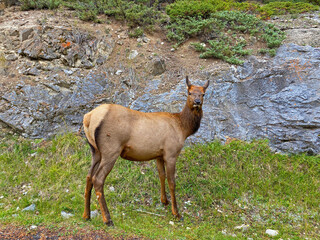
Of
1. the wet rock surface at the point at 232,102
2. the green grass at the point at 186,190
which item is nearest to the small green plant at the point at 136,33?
the wet rock surface at the point at 232,102

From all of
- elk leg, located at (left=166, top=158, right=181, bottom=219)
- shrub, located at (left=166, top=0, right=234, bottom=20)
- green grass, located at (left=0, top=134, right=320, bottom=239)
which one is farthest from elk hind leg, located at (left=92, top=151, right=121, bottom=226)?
shrub, located at (left=166, top=0, right=234, bottom=20)

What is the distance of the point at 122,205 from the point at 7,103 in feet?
16.8

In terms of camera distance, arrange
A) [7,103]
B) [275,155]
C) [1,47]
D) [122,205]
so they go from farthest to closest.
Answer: [1,47]
[7,103]
[275,155]
[122,205]

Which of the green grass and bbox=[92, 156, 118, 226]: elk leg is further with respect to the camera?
the green grass

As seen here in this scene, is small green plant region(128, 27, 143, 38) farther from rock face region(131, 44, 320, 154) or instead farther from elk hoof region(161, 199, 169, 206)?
elk hoof region(161, 199, 169, 206)

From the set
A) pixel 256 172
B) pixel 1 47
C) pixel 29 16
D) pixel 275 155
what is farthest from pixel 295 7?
pixel 1 47

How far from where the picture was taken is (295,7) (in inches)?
566

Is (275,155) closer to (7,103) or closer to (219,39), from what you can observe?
(219,39)

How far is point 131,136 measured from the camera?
5.75 m

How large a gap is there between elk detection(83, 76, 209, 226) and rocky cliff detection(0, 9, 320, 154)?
226 cm

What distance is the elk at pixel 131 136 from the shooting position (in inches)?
214

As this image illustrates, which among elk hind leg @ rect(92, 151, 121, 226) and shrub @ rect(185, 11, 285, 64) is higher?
shrub @ rect(185, 11, 285, 64)

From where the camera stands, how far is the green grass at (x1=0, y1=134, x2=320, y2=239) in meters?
5.93

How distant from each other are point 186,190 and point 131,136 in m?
2.48
